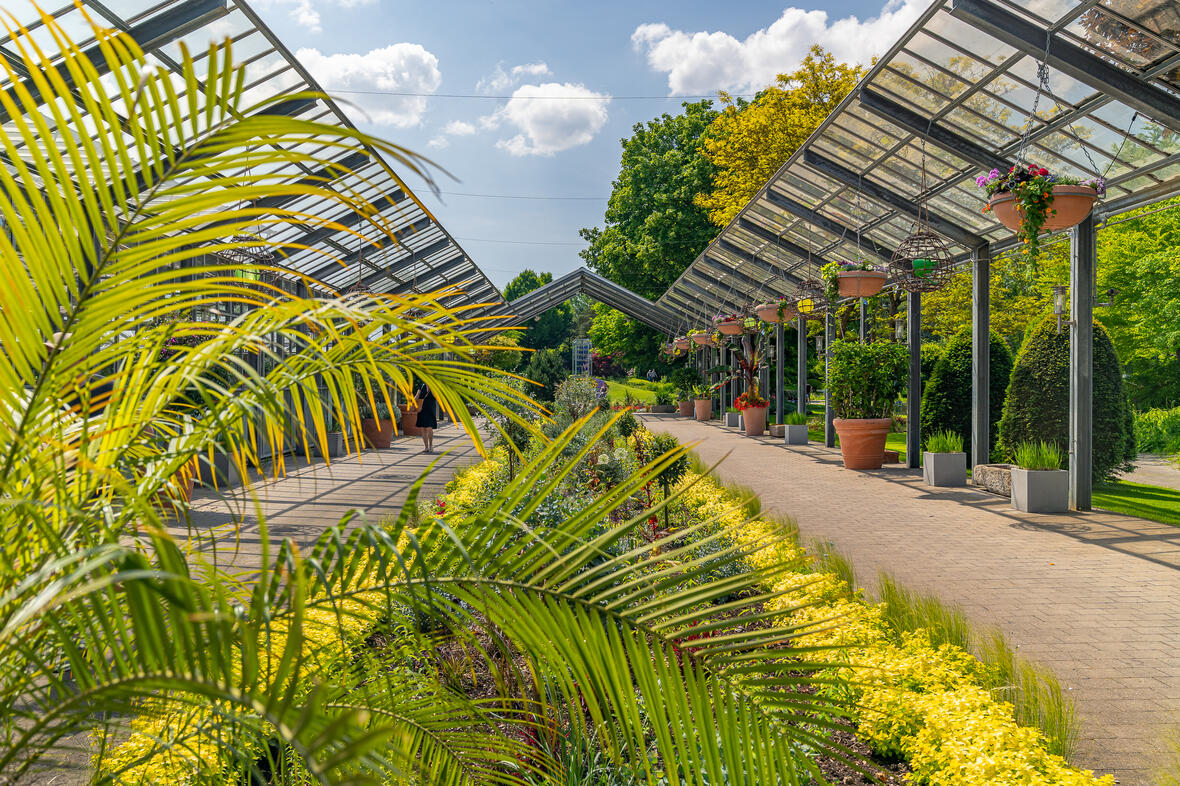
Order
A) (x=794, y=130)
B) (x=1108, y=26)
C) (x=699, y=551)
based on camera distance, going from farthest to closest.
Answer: (x=794, y=130)
(x=1108, y=26)
(x=699, y=551)

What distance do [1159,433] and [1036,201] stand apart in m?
14.5

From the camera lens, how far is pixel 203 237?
118cm

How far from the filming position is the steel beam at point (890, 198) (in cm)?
995

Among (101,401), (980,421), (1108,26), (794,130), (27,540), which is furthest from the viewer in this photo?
(794,130)

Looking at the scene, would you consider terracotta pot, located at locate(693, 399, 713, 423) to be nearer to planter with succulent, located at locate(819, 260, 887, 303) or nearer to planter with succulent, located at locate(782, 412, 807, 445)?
planter with succulent, located at locate(782, 412, 807, 445)

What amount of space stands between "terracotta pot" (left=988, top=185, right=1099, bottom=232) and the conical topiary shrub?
365 cm

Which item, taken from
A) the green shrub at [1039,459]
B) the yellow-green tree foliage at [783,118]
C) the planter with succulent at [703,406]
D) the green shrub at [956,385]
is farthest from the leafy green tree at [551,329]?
the green shrub at [1039,459]

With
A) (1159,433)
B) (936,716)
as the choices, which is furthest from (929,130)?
(1159,433)

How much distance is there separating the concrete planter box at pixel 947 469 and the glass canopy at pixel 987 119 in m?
2.60

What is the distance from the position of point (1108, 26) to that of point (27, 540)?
24.0ft

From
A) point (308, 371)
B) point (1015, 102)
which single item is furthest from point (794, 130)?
point (308, 371)

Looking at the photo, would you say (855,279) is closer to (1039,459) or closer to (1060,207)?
(1039,459)

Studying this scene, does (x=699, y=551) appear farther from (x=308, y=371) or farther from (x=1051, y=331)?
(x=1051, y=331)

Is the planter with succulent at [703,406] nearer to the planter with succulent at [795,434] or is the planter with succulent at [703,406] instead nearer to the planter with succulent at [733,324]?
the planter with succulent at [733,324]
